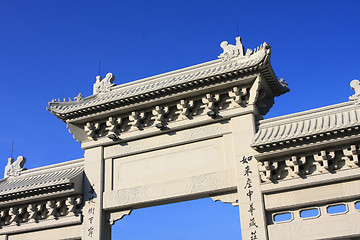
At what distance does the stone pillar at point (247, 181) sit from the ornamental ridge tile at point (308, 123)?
331 millimetres

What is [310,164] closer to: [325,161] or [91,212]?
[325,161]

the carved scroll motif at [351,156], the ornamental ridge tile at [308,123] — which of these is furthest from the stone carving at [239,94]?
the carved scroll motif at [351,156]

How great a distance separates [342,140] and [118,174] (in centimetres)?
549

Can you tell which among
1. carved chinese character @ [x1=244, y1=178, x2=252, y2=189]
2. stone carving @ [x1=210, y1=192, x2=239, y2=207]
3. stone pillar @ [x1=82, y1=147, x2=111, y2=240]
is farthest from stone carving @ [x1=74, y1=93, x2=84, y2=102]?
carved chinese character @ [x1=244, y1=178, x2=252, y2=189]

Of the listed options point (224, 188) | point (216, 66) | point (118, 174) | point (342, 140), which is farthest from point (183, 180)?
point (342, 140)

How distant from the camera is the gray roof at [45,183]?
42.2ft

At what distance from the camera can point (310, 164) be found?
11.0 meters

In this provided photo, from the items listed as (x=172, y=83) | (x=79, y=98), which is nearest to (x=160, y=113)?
(x=172, y=83)

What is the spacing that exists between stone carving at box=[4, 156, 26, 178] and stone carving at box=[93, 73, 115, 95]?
297 centimetres

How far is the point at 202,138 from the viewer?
484 inches

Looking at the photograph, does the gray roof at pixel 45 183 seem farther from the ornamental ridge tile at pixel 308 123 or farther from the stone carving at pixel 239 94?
the ornamental ridge tile at pixel 308 123

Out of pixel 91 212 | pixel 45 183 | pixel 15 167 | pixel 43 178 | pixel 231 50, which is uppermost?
pixel 231 50

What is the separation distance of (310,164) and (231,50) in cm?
347

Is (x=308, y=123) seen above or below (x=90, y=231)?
above
